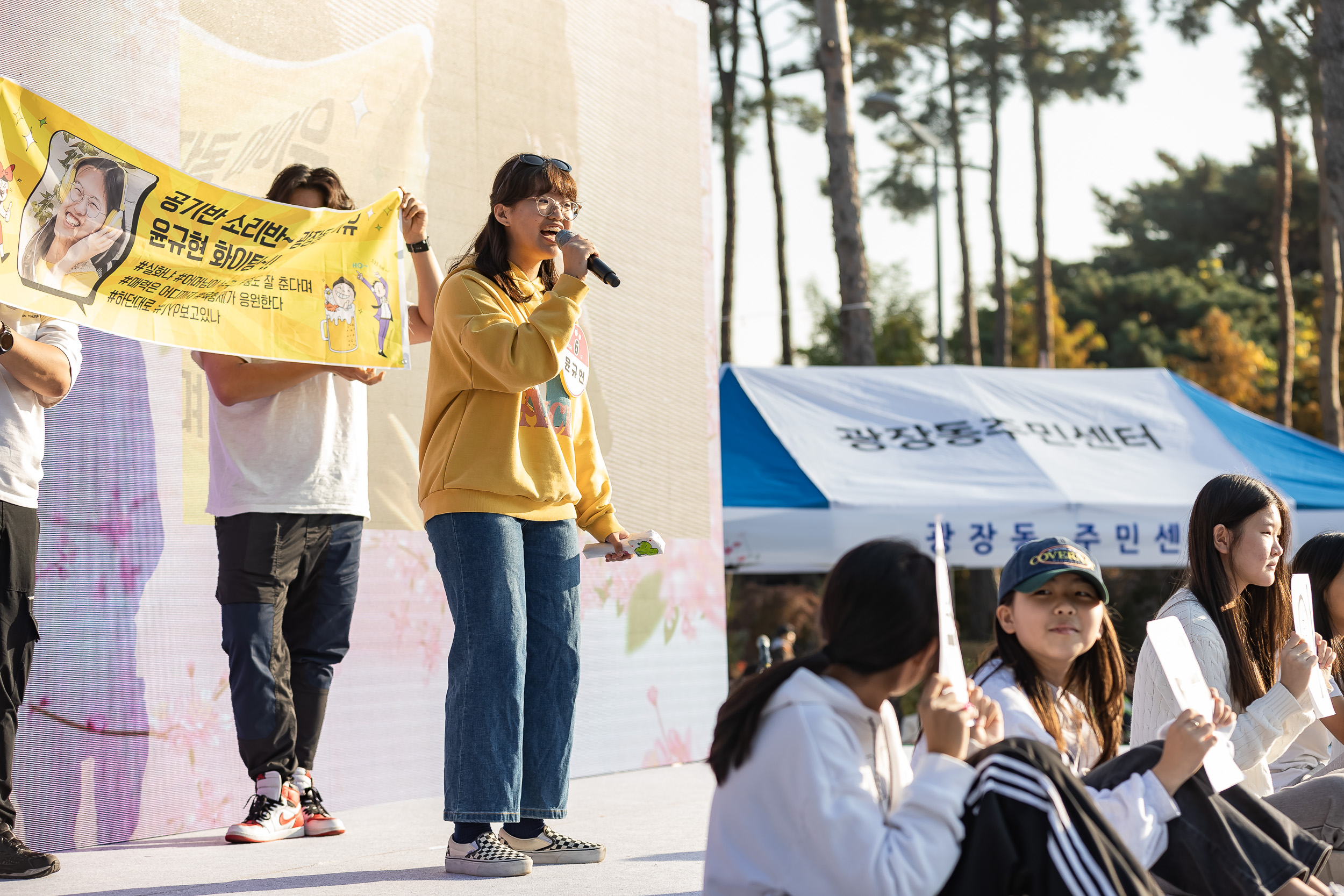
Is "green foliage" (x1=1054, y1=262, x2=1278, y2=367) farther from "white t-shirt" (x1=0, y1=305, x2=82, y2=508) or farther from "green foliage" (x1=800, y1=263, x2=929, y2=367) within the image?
"white t-shirt" (x1=0, y1=305, x2=82, y2=508)

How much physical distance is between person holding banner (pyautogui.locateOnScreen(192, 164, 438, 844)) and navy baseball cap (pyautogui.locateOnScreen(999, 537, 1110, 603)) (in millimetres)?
1868

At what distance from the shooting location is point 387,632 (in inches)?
180

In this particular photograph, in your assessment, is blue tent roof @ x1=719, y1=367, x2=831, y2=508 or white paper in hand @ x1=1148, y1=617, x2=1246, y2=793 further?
blue tent roof @ x1=719, y1=367, x2=831, y2=508

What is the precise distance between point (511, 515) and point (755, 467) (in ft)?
20.8

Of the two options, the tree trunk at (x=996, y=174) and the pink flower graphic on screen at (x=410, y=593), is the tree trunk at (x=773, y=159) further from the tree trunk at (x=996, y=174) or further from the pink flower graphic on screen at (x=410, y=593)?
the pink flower graphic on screen at (x=410, y=593)

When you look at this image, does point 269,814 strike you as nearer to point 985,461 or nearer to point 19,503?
point 19,503

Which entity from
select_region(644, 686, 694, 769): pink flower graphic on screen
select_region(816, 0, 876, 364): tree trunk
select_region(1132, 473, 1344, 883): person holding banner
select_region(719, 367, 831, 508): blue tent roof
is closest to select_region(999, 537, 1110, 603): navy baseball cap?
select_region(1132, 473, 1344, 883): person holding banner

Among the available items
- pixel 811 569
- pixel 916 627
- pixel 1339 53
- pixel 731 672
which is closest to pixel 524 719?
pixel 916 627

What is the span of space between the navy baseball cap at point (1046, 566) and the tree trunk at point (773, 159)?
1887cm

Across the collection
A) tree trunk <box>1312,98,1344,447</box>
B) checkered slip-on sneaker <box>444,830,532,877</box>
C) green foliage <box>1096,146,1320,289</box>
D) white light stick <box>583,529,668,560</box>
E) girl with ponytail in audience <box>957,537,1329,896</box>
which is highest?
green foliage <box>1096,146,1320,289</box>

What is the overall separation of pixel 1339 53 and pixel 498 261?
9.30 metres

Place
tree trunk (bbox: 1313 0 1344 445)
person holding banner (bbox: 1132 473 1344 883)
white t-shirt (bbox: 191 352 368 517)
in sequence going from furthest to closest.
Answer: tree trunk (bbox: 1313 0 1344 445), white t-shirt (bbox: 191 352 368 517), person holding banner (bbox: 1132 473 1344 883)

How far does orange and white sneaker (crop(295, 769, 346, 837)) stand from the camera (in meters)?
3.70

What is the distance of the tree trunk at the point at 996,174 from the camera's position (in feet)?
74.4
